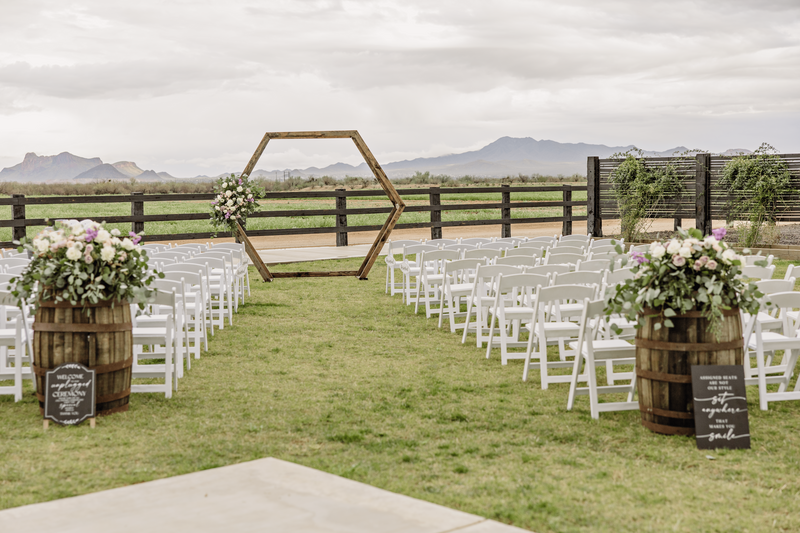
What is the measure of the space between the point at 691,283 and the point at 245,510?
3.00 meters

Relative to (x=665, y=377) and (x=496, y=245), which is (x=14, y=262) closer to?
(x=496, y=245)

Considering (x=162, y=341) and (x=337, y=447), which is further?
(x=162, y=341)

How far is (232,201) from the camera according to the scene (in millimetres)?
13836

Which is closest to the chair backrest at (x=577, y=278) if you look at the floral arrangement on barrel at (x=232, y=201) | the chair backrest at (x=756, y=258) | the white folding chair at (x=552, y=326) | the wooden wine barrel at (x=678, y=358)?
the white folding chair at (x=552, y=326)

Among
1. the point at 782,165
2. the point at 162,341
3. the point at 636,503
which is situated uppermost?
the point at 782,165

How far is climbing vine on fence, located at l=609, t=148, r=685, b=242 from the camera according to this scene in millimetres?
19109

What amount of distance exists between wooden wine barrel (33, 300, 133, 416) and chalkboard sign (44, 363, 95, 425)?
0.10 metres

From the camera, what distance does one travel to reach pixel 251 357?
26.4ft

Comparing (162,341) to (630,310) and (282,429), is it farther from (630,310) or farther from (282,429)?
(630,310)

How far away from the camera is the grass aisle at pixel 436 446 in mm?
4059

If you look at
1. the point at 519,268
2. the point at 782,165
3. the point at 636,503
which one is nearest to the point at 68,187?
the point at 782,165

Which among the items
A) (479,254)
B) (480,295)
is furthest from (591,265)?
(479,254)

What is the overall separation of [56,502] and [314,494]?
4.17 feet

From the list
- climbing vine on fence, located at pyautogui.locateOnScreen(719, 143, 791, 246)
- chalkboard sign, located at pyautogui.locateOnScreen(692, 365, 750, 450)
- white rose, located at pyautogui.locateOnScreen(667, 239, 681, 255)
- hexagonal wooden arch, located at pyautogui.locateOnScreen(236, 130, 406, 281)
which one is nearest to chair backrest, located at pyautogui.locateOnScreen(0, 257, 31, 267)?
hexagonal wooden arch, located at pyautogui.locateOnScreen(236, 130, 406, 281)
